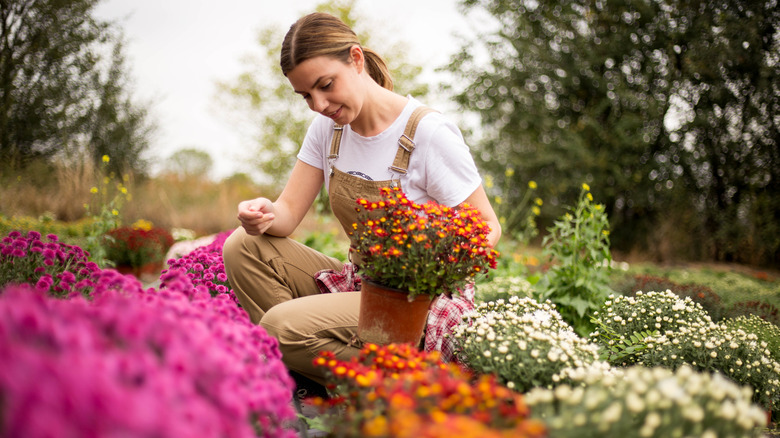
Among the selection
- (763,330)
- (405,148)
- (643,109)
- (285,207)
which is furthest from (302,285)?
(643,109)

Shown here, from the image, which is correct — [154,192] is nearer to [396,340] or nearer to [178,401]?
[396,340]

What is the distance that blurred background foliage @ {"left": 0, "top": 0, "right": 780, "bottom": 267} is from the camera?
24.7 ft

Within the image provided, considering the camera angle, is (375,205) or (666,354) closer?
(375,205)

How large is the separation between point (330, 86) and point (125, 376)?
1536 mm

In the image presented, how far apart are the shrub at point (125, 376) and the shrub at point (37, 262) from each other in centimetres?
123

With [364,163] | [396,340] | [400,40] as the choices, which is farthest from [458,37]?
[396,340]

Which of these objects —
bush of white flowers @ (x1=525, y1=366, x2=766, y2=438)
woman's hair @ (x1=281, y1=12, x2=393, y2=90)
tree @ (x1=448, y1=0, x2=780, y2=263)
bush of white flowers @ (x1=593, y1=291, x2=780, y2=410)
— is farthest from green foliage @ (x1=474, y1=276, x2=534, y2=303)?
tree @ (x1=448, y1=0, x2=780, y2=263)

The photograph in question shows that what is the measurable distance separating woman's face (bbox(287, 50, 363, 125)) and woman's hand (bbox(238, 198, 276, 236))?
0.49 metres

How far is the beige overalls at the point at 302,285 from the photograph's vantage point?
2080mm

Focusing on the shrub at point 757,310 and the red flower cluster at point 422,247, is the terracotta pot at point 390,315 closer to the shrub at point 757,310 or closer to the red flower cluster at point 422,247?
the red flower cluster at point 422,247

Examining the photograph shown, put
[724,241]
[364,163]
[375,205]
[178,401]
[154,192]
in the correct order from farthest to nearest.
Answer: [154,192]
[724,241]
[364,163]
[375,205]
[178,401]

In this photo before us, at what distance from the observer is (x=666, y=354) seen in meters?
2.12

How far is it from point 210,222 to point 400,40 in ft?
28.0

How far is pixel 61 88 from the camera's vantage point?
7.78 meters
